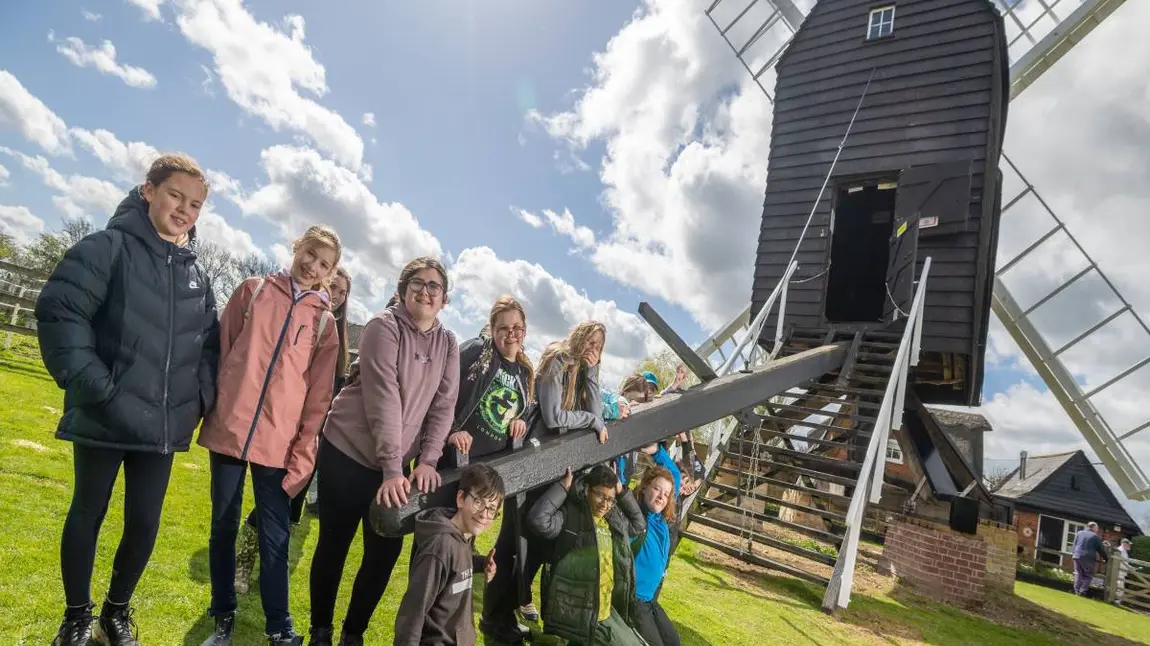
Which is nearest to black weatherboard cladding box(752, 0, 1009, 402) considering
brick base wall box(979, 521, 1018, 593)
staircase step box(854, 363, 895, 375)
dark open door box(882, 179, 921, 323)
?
dark open door box(882, 179, 921, 323)

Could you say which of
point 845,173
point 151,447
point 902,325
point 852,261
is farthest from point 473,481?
point 852,261

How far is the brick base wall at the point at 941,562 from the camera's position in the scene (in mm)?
6199

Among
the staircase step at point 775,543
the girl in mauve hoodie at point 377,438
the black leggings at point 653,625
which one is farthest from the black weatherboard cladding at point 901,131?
the girl in mauve hoodie at point 377,438

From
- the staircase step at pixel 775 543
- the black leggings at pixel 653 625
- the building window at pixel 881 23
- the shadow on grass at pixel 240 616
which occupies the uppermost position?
the building window at pixel 881 23

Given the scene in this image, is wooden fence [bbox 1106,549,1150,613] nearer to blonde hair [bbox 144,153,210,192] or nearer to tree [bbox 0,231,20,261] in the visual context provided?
blonde hair [bbox 144,153,210,192]

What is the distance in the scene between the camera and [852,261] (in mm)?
10633

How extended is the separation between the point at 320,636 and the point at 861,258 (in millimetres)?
11037

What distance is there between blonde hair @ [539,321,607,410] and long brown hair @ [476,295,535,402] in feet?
0.41

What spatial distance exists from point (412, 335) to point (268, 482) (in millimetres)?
759

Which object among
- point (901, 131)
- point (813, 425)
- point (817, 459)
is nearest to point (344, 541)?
point (817, 459)

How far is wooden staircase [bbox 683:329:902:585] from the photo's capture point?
542 centimetres

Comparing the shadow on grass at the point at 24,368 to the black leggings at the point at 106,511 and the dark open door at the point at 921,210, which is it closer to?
the black leggings at the point at 106,511

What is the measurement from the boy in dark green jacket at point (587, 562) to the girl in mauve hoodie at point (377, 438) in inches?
28.9

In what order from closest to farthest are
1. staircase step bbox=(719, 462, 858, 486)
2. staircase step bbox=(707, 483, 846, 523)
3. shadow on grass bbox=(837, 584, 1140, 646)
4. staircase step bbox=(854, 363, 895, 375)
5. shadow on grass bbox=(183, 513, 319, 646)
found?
shadow on grass bbox=(183, 513, 319, 646)
shadow on grass bbox=(837, 584, 1140, 646)
staircase step bbox=(707, 483, 846, 523)
staircase step bbox=(719, 462, 858, 486)
staircase step bbox=(854, 363, 895, 375)
